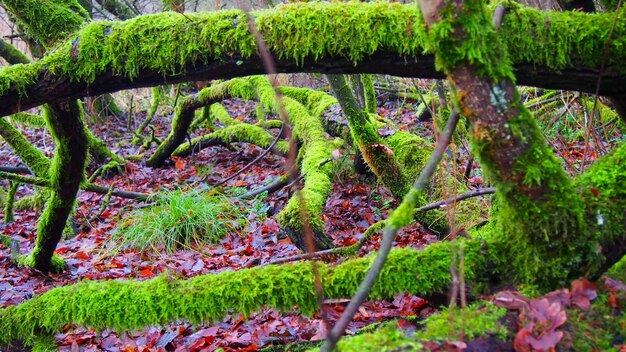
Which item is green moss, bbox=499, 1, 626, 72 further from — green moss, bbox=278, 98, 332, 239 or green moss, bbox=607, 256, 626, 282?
green moss, bbox=278, 98, 332, 239

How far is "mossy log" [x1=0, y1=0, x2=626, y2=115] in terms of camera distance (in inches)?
93.9

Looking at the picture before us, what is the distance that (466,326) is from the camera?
165 cm

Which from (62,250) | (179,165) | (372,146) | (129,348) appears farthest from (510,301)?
(179,165)

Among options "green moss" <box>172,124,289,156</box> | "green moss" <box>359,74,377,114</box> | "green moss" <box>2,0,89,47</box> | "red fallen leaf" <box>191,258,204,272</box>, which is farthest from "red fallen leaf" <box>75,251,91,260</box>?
"green moss" <box>359,74,377,114</box>

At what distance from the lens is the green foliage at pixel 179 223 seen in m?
5.50

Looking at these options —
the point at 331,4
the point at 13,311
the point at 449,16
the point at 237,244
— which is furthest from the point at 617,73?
the point at 237,244

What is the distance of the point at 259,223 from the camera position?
5.86 m

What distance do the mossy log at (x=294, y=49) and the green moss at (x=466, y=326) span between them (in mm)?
1291

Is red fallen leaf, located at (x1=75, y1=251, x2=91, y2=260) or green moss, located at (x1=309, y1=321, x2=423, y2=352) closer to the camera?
green moss, located at (x1=309, y1=321, x2=423, y2=352)

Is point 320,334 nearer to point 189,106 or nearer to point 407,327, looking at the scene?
point 407,327

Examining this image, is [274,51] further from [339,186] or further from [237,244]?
[339,186]

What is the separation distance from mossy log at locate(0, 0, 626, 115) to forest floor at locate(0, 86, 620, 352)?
1.34 meters

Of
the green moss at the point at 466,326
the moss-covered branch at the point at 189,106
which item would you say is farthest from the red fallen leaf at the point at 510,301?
the moss-covered branch at the point at 189,106

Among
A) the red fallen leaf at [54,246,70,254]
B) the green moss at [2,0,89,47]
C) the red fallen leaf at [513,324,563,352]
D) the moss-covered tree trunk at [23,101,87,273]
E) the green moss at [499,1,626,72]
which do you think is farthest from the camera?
the red fallen leaf at [54,246,70,254]
